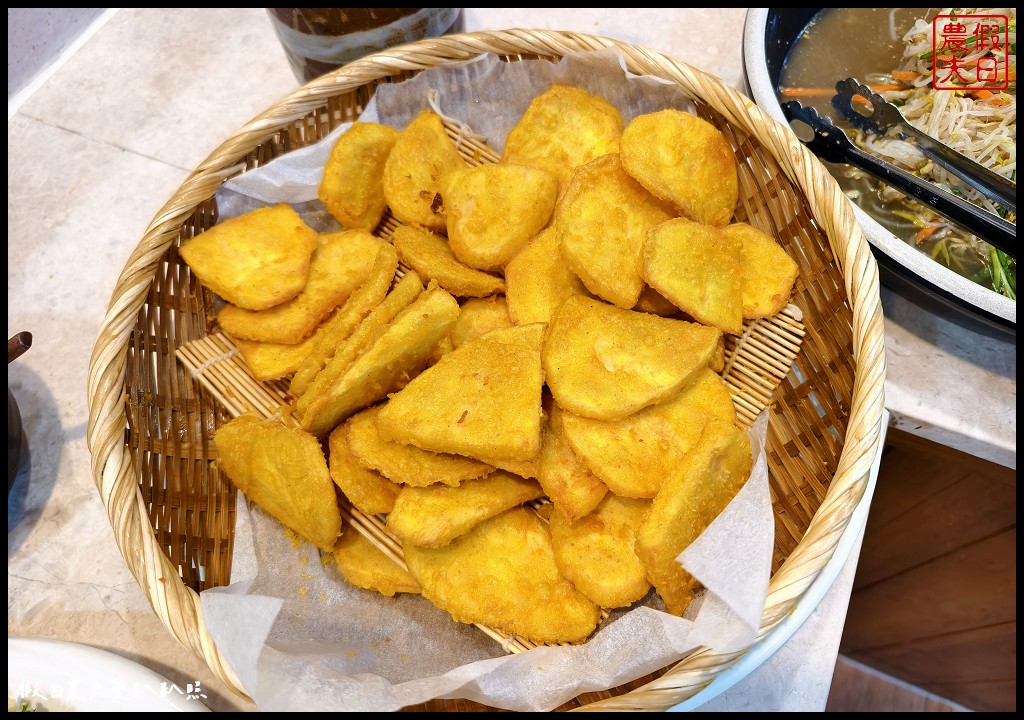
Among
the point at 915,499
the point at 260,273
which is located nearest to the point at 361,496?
the point at 260,273

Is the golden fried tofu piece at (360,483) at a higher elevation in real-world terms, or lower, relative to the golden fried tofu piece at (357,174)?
lower

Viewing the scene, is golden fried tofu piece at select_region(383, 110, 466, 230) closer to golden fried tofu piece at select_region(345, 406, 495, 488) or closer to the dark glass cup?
the dark glass cup

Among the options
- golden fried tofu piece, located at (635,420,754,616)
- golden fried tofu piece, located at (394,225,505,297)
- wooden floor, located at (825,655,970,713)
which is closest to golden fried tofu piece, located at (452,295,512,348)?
golden fried tofu piece, located at (394,225,505,297)

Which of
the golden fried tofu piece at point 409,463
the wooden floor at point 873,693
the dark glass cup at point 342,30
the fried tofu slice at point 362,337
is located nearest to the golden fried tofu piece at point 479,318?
the fried tofu slice at point 362,337

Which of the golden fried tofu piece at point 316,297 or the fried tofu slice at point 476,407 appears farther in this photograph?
the golden fried tofu piece at point 316,297

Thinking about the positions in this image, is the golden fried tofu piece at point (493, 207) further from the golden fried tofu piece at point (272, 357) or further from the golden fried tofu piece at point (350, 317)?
the golden fried tofu piece at point (272, 357)

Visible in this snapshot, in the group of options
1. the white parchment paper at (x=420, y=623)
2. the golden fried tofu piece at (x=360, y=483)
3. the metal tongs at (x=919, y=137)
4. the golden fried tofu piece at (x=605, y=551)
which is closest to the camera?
the white parchment paper at (x=420, y=623)
